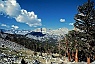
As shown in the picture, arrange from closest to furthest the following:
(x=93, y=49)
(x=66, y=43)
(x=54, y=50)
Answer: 1. (x=93, y=49)
2. (x=66, y=43)
3. (x=54, y=50)

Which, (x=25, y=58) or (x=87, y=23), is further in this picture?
(x=25, y=58)

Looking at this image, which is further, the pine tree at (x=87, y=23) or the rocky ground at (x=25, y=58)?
the rocky ground at (x=25, y=58)

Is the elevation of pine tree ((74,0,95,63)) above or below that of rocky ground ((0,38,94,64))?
above

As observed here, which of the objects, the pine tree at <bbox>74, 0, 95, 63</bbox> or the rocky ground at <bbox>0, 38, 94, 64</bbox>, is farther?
the rocky ground at <bbox>0, 38, 94, 64</bbox>

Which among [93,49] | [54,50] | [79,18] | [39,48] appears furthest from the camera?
[39,48]

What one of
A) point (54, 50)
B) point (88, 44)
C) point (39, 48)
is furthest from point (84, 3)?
point (39, 48)

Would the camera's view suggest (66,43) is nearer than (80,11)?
No

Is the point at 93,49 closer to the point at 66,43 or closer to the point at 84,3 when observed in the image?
the point at 84,3

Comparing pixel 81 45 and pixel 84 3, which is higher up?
pixel 84 3

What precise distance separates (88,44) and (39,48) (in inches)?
5422

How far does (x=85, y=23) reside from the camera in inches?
1351

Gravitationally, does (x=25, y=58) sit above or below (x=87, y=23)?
below

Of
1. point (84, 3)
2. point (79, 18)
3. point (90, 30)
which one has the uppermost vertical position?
point (84, 3)

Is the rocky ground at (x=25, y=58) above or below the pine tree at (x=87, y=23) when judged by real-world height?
below
